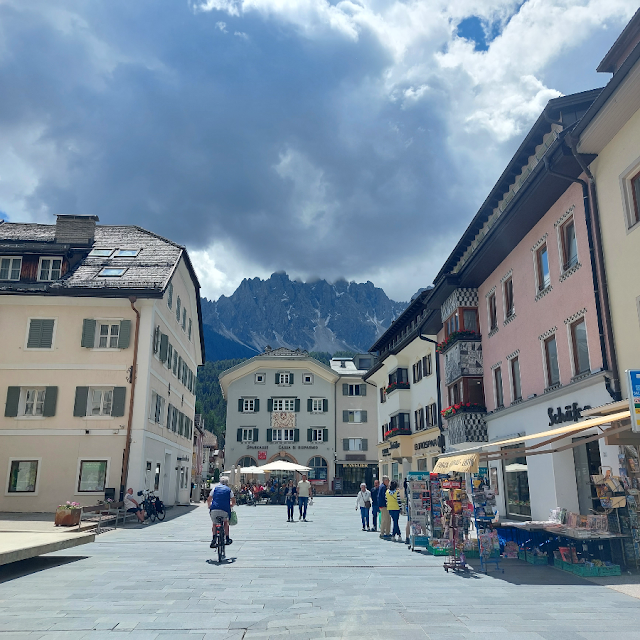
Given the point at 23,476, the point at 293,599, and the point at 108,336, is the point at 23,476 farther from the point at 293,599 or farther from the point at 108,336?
the point at 293,599

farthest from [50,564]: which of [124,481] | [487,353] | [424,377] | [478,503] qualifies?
[424,377]

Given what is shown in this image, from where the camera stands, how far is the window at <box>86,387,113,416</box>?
24375 millimetres

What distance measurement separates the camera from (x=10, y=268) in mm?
26984

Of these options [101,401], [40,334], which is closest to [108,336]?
[101,401]

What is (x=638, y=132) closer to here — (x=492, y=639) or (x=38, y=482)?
(x=492, y=639)

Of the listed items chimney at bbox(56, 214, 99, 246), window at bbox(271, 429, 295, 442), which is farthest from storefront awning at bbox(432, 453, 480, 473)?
window at bbox(271, 429, 295, 442)

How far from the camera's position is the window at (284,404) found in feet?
194

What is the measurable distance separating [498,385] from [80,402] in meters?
16.8

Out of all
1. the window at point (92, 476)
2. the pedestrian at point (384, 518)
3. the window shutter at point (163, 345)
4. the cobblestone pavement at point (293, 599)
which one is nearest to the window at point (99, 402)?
the window at point (92, 476)

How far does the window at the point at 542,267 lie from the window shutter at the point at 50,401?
19172 mm

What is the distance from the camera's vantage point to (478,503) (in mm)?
12438

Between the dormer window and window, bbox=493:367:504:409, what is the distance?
63.5ft

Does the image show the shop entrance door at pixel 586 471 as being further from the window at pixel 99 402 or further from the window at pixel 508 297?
the window at pixel 99 402

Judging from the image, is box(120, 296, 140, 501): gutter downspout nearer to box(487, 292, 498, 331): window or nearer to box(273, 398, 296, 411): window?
box(487, 292, 498, 331): window
